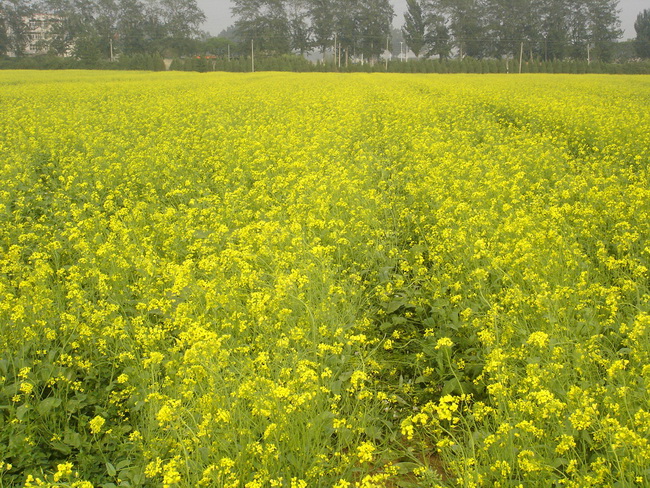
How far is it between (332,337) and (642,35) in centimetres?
8698

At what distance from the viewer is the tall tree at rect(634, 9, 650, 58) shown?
71562 millimetres

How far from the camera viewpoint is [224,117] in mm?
12953

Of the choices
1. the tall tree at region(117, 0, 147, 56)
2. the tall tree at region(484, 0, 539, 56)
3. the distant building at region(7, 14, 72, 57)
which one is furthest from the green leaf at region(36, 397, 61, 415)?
the tall tree at region(484, 0, 539, 56)

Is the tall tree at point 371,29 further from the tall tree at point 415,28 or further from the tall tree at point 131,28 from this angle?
the tall tree at point 131,28

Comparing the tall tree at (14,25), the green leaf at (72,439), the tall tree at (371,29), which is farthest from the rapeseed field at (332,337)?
the tall tree at (371,29)

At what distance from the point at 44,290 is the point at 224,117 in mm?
9380

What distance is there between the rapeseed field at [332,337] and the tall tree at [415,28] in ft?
250

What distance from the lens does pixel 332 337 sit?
3.81 meters

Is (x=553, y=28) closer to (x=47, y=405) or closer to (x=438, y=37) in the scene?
(x=438, y=37)

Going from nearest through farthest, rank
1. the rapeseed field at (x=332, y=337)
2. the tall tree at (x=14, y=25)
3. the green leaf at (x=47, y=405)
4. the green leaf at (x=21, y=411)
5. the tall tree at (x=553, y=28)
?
the rapeseed field at (x=332, y=337)
the green leaf at (x=21, y=411)
the green leaf at (x=47, y=405)
the tall tree at (x=14, y=25)
the tall tree at (x=553, y=28)

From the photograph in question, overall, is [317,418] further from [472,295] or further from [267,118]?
[267,118]

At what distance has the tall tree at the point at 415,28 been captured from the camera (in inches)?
3108

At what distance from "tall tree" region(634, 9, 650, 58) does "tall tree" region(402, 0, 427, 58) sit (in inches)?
1059

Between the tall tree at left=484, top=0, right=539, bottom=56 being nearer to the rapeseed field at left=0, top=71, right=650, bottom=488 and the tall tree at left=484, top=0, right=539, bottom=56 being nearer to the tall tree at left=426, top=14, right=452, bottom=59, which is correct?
the tall tree at left=426, top=14, right=452, bottom=59
